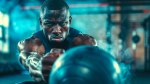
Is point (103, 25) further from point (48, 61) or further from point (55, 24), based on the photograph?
point (48, 61)

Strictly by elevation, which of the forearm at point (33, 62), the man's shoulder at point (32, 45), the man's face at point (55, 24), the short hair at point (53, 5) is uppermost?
the short hair at point (53, 5)

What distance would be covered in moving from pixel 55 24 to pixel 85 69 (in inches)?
37.9

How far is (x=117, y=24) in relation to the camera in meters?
14.4

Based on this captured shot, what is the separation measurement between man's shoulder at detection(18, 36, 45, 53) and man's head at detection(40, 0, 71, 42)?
0.54 feet

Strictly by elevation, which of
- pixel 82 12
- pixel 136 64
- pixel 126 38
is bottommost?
pixel 136 64

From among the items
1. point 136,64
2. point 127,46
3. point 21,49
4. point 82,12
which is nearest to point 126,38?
point 127,46

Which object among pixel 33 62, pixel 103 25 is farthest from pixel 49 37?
pixel 103 25

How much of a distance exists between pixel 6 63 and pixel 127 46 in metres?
5.32

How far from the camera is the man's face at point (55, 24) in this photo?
2.80m

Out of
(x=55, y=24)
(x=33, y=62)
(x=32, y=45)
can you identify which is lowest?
(x=33, y=62)

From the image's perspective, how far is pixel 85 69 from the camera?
1939 mm

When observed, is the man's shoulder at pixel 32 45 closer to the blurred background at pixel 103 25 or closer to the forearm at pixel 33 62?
the forearm at pixel 33 62

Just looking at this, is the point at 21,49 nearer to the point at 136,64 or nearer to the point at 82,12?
the point at 82,12

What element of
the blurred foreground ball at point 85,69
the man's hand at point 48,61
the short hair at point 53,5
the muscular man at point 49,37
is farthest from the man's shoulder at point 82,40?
the blurred foreground ball at point 85,69
